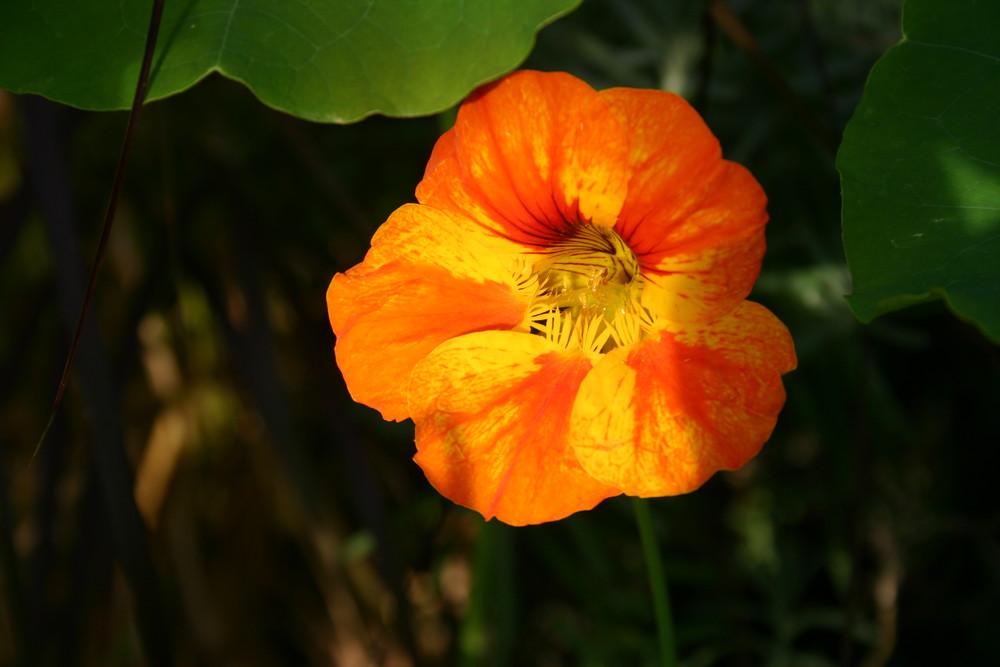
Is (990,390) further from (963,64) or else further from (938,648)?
(963,64)

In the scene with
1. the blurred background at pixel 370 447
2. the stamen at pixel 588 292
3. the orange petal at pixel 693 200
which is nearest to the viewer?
the orange petal at pixel 693 200

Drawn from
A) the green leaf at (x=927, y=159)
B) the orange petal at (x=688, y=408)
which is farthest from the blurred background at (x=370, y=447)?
the orange petal at (x=688, y=408)

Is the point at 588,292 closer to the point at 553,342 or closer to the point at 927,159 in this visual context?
the point at 553,342

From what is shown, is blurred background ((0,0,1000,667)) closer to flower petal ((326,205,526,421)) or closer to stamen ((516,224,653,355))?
stamen ((516,224,653,355))

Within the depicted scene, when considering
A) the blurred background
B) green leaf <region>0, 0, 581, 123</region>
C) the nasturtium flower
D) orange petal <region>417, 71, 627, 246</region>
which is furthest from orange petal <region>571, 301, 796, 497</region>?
the blurred background

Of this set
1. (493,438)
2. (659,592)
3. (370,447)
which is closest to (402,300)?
(493,438)

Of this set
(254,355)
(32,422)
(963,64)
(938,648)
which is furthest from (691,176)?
(32,422)

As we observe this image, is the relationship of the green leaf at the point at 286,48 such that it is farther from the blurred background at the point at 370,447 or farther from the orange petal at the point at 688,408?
the blurred background at the point at 370,447
